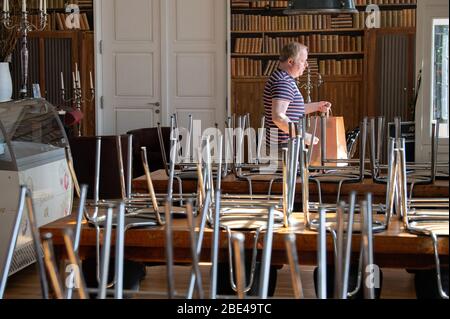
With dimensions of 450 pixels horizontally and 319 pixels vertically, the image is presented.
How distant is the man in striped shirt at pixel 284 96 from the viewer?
18.3ft

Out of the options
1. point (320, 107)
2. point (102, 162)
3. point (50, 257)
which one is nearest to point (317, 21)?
point (102, 162)

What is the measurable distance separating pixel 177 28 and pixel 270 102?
15.6 feet

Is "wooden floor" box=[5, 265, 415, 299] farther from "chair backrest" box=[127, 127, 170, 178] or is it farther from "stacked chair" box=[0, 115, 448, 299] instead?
"chair backrest" box=[127, 127, 170, 178]

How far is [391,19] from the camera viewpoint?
9.60m

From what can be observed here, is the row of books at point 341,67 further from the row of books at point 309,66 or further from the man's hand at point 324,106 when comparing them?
the man's hand at point 324,106

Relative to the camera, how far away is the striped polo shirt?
18.4 ft

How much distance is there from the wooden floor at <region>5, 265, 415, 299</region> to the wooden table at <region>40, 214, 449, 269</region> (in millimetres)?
1211

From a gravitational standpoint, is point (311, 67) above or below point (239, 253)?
above

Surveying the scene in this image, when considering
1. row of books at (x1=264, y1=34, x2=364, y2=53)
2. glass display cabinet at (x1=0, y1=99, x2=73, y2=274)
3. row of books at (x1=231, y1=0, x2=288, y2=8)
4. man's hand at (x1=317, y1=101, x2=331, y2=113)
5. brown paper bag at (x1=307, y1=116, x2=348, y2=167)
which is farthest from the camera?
row of books at (x1=231, y1=0, x2=288, y2=8)

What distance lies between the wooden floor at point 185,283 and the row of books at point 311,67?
469cm

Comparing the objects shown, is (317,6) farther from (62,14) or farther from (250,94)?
(62,14)

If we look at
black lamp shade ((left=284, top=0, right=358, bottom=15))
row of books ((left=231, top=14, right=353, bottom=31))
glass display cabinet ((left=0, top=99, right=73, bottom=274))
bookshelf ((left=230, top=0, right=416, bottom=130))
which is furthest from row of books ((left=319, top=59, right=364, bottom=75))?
glass display cabinet ((left=0, top=99, right=73, bottom=274))

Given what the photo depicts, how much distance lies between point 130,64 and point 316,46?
222 cm
